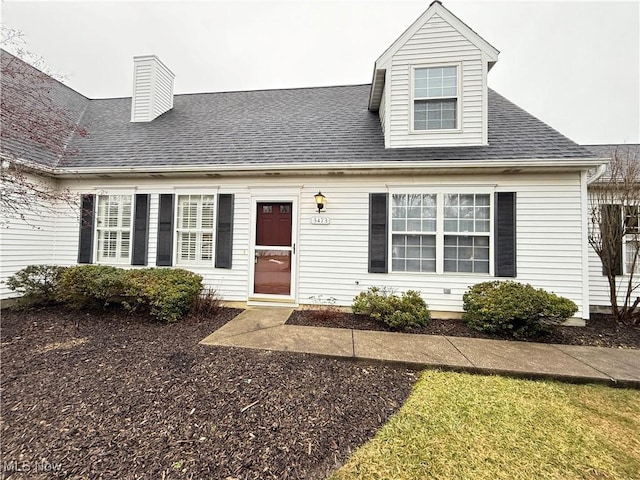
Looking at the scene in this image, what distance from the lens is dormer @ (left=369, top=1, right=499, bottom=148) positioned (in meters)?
5.55

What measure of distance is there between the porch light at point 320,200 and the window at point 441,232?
4.76 ft

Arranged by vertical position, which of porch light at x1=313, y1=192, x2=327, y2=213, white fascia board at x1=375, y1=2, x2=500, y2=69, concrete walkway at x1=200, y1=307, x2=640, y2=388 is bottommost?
concrete walkway at x1=200, y1=307, x2=640, y2=388

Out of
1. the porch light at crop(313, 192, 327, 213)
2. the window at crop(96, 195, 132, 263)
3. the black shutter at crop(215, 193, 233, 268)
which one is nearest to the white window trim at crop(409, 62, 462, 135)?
the porch light at crop(313, 192, 327, 213)

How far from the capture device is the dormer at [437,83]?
555 centimetres

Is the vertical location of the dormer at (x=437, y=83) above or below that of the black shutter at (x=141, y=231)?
above

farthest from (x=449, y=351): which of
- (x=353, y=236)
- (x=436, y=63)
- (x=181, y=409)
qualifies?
(x=436, y=63)

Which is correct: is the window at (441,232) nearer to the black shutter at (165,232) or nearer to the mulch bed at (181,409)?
the mulch bed at (181,409)

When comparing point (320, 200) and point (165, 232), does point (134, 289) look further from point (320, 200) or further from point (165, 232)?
point (320, 200)

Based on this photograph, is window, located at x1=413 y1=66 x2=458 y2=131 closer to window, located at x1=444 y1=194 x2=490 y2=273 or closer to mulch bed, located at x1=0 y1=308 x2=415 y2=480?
window, located at x1=444 y1=194 x2=490 y2=273

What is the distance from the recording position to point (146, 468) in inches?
70.7

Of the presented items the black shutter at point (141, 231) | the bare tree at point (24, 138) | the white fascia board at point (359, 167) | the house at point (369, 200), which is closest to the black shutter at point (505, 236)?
the house at point (369, 200)

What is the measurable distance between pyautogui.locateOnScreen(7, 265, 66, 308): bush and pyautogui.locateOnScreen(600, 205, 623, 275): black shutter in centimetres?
1164

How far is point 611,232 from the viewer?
17.9 ft

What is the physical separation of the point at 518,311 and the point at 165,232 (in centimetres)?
723
